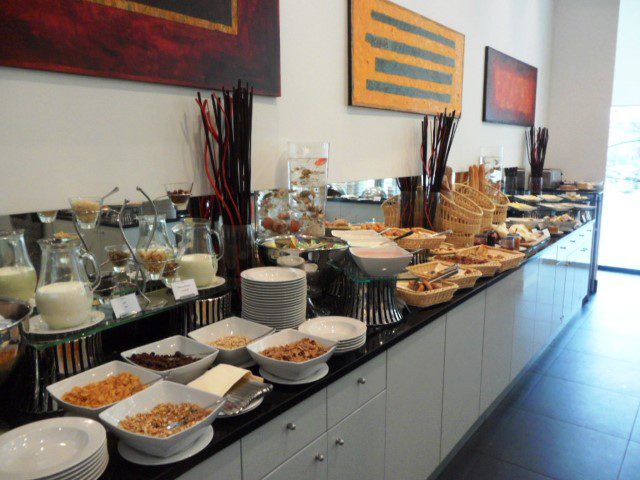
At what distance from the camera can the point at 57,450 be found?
2.83 ft

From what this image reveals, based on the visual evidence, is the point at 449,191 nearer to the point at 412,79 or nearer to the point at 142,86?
the point at 412,79

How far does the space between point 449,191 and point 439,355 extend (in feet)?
4.20

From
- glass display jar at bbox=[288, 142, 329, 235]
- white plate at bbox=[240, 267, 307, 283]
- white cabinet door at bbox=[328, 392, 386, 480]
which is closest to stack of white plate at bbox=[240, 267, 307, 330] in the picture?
white plate at bbox=[240, 267, 307, 283]

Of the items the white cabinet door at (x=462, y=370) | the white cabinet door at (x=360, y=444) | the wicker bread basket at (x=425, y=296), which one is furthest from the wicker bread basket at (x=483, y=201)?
the white cabinet door at (x=360, y=444)

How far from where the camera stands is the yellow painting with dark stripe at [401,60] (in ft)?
7.73

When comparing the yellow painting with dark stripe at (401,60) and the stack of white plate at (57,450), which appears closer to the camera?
the stack of white plate at (57,450)

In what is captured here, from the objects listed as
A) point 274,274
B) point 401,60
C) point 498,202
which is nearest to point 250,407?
point 274,274

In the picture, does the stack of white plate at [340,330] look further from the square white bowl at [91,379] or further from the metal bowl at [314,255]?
the square white bowl at [91,379]

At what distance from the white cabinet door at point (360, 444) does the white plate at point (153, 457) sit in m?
0.42

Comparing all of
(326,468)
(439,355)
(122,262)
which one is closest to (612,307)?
(439,355)

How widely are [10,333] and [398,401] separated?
1.11m

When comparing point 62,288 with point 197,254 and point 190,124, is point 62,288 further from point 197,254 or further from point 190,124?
point 190,124

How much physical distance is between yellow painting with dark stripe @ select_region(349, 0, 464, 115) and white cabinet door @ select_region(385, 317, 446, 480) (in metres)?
1.23

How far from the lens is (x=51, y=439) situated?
2.89 feet
